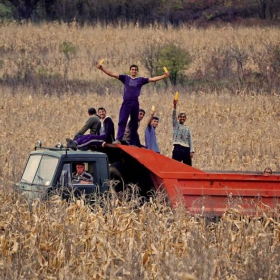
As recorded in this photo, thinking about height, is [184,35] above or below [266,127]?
above

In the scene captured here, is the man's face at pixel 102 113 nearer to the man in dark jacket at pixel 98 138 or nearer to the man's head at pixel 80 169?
the man in dark jacket at pixel 98 138

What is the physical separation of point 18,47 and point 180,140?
24142 millimetres

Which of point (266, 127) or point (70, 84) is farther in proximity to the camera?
point (70, 84)

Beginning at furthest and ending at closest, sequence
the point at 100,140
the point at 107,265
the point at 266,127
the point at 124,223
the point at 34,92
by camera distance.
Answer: the point at 34,92 → the point at 266,127 → the point at 100,140 → the point at 124,223 → the point at 107,265

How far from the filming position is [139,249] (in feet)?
31.9

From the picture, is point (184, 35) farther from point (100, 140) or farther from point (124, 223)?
point (124, 223)

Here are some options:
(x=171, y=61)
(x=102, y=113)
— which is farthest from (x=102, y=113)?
(x=171, y=61)

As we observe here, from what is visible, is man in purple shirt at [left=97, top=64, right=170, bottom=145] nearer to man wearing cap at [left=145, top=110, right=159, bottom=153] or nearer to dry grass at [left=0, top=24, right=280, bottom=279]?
man wearing cap at [left=145, top=110, right=159, bottom=153]

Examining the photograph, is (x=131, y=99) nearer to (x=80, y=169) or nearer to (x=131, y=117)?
(x=131, y=117)

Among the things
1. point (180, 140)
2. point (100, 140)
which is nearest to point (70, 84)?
point (180, 140)

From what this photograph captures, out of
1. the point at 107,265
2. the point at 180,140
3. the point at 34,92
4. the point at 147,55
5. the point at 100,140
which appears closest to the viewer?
the point at 107,265

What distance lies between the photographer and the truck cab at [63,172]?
1260 cm

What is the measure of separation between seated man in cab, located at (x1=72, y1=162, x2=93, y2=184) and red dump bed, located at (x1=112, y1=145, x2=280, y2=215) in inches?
39.4

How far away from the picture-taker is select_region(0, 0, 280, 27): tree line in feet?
171
